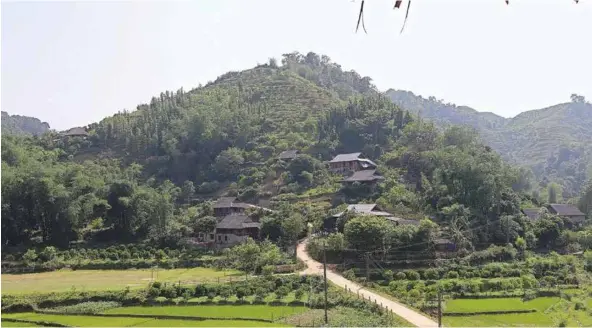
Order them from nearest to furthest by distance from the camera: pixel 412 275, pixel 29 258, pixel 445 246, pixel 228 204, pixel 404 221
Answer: pixel 412 275
pixel 445 246
pixel 29 258
pixel 404 221
pixel 228 204

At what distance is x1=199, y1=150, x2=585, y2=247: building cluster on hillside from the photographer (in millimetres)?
38809

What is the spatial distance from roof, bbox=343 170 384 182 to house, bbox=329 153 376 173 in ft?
10.7

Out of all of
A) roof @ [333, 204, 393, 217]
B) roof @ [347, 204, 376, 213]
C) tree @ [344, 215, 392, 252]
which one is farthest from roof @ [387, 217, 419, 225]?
tree @ [344, 215, 392, 252]

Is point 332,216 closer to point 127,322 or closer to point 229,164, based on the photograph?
point 127,322

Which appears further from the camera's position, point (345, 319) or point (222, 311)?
point (222, 311)

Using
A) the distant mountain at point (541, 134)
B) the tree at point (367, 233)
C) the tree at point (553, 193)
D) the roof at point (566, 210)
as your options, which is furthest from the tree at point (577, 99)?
the tree at point (367, 233)

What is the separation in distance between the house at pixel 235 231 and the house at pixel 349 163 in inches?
635

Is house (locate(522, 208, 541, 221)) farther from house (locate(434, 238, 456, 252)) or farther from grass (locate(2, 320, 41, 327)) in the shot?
grass (locate(2, 320, 41, 327))

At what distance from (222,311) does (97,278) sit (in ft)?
37.0

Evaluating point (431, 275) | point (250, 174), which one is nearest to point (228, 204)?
point (250, 174)

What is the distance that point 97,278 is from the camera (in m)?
32.6

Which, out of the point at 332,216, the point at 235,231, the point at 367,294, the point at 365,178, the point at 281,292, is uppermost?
the point at 365,178

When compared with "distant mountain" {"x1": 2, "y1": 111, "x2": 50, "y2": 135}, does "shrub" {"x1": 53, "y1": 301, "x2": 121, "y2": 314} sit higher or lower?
lower

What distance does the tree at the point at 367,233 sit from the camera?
3278cm
